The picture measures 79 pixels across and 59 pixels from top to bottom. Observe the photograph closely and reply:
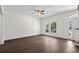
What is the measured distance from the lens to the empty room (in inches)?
60.1

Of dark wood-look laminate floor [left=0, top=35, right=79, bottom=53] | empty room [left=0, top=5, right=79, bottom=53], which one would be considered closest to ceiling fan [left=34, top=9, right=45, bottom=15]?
empty room [left=0, top=5, right=79, bottom=53]

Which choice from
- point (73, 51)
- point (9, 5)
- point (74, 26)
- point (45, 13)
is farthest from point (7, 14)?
point (73, 51)

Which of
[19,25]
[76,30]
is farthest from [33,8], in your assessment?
[76,30]

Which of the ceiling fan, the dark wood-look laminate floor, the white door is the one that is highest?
the ceiling fan

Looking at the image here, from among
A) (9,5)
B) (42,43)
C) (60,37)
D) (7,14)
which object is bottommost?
(42,43)

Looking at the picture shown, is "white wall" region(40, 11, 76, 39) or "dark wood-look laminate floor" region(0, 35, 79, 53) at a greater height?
"white wall" region(40, 11, 76, 39)

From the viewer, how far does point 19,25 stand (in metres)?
1.63

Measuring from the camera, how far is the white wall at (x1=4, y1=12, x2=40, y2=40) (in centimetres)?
153

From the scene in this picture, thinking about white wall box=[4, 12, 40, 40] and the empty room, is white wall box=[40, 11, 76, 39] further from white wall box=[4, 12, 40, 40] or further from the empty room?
white wall box=[4, 12, 40, 40]

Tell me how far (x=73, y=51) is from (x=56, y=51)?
0.95 feet

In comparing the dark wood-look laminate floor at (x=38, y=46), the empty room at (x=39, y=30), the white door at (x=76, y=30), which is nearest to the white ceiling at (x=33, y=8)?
the empty room at (x=39, y=30)

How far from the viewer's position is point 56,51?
1.57m

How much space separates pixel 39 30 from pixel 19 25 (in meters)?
0.38
